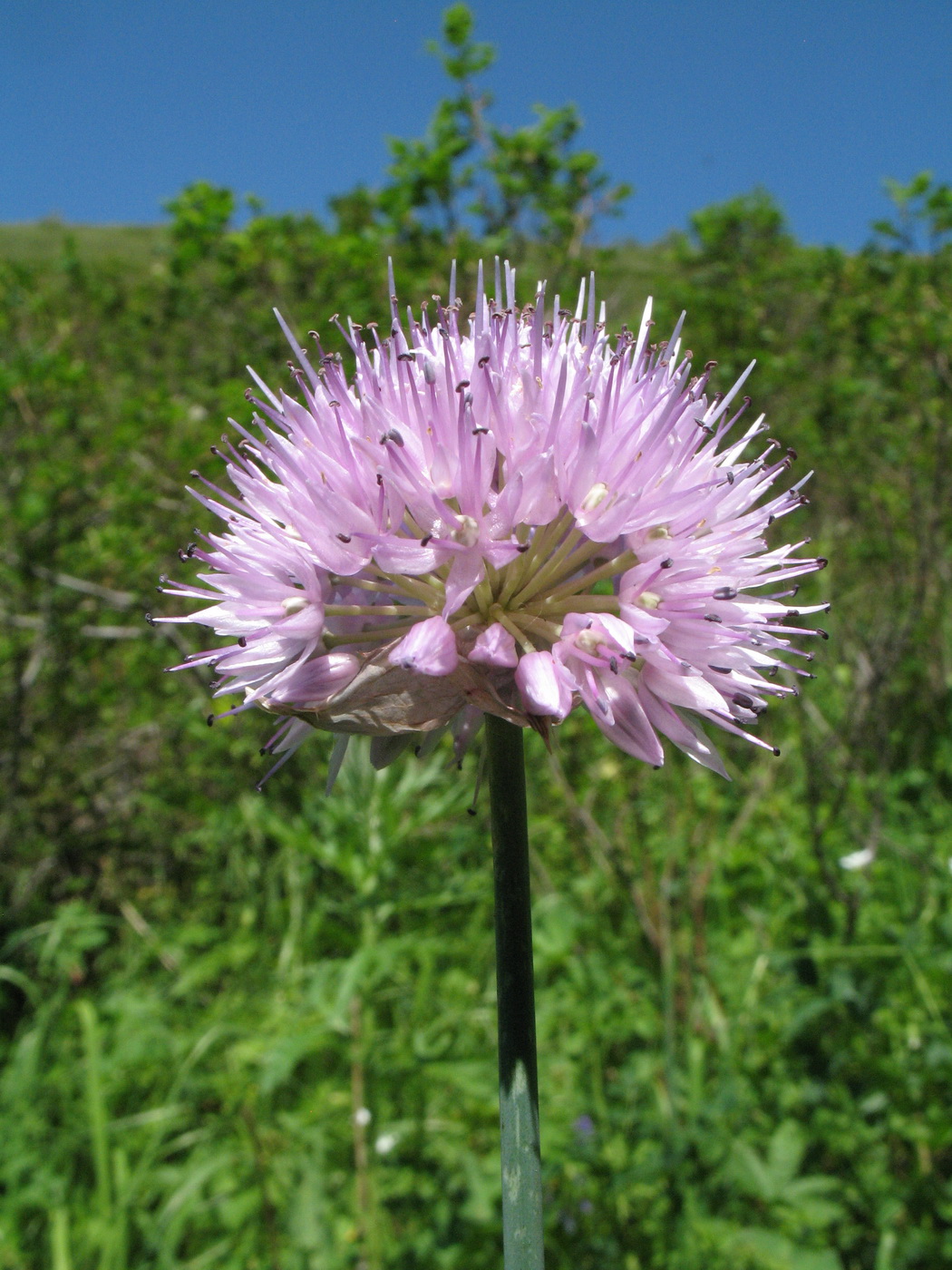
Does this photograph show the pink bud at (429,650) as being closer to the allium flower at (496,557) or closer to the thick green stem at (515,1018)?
the allium flower at (496,557)

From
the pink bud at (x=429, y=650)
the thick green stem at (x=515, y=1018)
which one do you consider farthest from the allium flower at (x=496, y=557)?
the thick green stem at (x=515, y=1018)

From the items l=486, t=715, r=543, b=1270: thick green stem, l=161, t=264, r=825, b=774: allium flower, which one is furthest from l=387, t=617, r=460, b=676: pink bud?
l=486, t=715, r=543, b=1270: thick green stem

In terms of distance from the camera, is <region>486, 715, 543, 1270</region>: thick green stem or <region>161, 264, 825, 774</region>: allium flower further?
<region>161, 264, 825, 774</region>: allium flower

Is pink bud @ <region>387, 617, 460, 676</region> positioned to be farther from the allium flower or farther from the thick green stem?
the thick green stem

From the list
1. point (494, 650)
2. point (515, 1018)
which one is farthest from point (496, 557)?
point (515, 1018)

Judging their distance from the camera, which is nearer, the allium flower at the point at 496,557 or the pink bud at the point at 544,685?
the pink bud at the point at 544,685

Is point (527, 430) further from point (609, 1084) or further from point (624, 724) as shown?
point (609, 1084)

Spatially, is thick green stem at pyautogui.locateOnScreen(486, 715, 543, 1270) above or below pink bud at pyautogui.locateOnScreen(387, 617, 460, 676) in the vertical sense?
below
